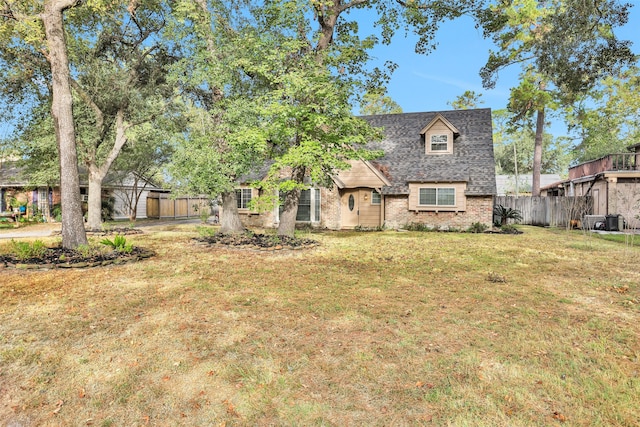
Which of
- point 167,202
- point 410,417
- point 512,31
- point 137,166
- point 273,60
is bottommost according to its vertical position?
point 410,417

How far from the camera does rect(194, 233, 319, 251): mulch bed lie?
11523 mm

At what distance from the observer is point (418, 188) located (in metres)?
19.2

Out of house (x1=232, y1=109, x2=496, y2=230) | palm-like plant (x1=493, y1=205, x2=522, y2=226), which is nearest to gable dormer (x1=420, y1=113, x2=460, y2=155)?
house (x1=232, y1=109, x2=496, y2=230)

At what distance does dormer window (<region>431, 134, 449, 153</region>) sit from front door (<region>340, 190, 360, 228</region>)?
5.48 metres

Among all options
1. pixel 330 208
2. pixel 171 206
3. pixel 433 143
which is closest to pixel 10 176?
pixel 171 206

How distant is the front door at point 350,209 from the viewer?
19922 millimetres

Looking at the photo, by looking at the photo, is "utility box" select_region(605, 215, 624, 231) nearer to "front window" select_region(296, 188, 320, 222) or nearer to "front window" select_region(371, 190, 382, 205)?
"front window" select_region(371, 190, 382, 205)

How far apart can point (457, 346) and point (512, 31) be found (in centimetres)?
3363

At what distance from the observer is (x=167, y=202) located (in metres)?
32.5

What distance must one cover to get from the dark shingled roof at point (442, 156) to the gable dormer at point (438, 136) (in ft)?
1.11

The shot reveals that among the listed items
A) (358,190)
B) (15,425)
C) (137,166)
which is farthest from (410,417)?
(137,166)

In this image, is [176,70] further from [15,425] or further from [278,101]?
[15,425]

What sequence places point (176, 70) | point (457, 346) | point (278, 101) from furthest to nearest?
point (176, 70)
point (278, 101)
point (457, 346)

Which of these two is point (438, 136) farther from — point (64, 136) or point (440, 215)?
point (64, 136)
